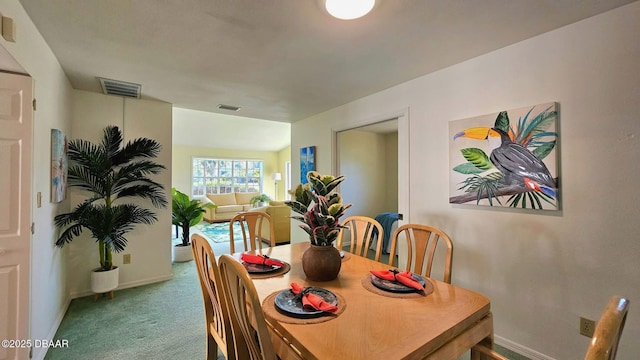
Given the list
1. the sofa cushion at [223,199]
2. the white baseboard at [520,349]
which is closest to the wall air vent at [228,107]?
the white baseboard at [520,349]

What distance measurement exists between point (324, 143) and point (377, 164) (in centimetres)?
220

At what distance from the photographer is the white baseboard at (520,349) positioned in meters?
1.87

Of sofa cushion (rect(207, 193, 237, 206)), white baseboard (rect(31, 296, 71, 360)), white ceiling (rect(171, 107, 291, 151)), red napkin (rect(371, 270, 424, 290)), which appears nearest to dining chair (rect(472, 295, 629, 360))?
red napkin (rect(371, 270, 424, 290))

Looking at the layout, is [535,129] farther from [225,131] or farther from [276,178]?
[276,178]

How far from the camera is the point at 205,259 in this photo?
134 centimetres

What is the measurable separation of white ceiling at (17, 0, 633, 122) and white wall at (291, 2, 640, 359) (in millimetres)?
171

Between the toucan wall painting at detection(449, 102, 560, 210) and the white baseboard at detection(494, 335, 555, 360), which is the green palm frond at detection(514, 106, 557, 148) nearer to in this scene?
the toucan wall painting at detection(449, 102, 560, 210)

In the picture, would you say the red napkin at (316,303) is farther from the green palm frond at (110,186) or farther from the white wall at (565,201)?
the green palm frond at (110,186)

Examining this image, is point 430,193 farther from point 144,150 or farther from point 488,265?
point 144,150

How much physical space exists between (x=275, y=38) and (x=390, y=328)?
1876mm

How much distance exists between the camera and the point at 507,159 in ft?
6.46

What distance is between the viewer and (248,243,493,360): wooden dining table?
91 centimetres

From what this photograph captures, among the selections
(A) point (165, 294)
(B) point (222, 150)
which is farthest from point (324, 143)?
(B) point (222, 150)

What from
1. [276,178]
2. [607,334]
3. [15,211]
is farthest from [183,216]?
[276,178]
